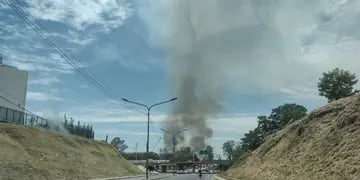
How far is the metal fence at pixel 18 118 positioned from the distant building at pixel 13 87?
153 centimetres

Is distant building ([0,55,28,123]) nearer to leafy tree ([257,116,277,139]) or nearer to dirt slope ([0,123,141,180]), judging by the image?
dirt slope ([0,123,141,180])

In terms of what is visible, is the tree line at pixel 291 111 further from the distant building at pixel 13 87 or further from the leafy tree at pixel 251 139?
the distant building at pixel 13 87

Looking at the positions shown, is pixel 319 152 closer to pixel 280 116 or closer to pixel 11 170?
pixel 11 170

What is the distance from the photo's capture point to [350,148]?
3844 cm

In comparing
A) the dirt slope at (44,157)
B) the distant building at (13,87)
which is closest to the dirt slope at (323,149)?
the dirt slope at (44,157)

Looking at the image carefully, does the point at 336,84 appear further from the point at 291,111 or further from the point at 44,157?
the point at 44,157

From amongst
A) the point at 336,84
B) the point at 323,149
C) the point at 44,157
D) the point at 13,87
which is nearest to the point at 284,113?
the point at 336,84

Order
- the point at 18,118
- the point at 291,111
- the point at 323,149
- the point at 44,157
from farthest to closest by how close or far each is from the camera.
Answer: the point at 291,111 → the point at 18,118 → the point at 44,157 → the point at 323,149

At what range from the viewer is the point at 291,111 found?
13262 cm

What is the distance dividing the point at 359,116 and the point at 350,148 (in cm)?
517

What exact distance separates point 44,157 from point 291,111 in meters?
81.5

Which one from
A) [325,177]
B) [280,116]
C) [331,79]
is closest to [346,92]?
[331,79]

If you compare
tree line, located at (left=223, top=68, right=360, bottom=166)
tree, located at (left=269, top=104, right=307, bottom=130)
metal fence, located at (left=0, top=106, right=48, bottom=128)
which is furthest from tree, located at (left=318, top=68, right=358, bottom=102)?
metal fence, located at (left=0, top=106, right=48, bottom=128)

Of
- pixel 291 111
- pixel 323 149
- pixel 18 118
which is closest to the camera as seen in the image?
pixel 323 149
